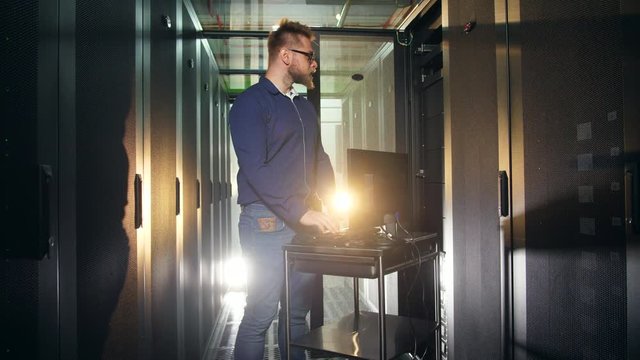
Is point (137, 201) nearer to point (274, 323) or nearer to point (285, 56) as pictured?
point (285, 56)

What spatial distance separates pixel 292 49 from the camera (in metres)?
1.97

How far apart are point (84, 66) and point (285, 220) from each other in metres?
0.90

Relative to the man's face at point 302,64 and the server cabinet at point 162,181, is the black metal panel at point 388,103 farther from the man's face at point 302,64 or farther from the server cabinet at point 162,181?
the server cabinet at point 162,181

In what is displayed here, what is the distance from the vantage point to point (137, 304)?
161 cm

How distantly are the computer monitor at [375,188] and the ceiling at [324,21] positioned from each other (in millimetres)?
1133

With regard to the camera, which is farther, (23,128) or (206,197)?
(206,197)

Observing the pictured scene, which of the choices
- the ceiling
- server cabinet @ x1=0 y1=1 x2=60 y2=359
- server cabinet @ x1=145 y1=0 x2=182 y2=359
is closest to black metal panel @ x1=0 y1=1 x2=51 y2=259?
server cabinet @ x1=0 y1=1 x2=60 y2=359

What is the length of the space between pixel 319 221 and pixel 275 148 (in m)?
0.37

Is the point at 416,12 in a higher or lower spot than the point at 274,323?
higher

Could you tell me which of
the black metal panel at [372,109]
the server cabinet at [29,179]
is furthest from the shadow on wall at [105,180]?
the black metal panel at [372,109]

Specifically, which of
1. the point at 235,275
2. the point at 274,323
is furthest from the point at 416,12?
the point at 235,275

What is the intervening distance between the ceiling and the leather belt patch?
156 centimetres

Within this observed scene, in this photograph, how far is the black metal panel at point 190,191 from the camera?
92.7 inches

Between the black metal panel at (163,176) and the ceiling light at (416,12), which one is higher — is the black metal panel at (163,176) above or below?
below
